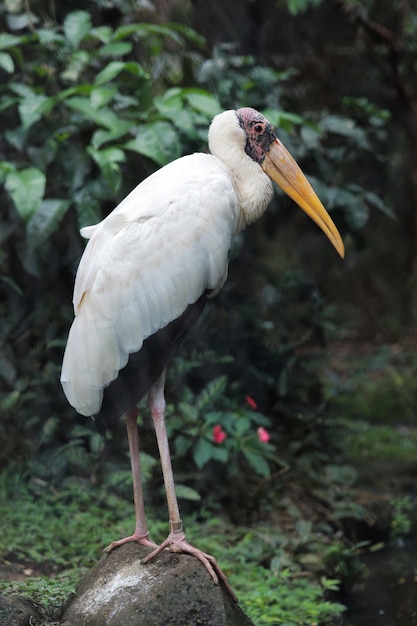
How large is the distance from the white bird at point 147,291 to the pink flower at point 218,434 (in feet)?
4.54

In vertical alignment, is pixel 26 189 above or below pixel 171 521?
above

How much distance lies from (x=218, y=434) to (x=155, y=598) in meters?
1.80

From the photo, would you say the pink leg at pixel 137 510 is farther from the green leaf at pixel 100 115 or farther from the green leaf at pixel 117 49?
the green leaf at pixel 117 49

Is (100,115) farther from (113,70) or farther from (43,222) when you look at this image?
(43,222)

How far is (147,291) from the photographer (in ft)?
11.5

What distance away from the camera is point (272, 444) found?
569 centimetres

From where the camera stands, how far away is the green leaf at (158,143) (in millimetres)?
4840

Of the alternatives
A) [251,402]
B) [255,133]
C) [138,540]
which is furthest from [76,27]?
[138,540]

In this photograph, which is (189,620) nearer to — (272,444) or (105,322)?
(105,322)

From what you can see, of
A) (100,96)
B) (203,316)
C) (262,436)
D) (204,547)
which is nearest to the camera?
(204,547)

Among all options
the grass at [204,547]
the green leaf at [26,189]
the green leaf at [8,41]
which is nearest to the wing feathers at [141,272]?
the grass at [204,547]

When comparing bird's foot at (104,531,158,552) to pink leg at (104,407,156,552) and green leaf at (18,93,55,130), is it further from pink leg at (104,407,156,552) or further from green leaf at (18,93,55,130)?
green leaf at (18,93,55,130)

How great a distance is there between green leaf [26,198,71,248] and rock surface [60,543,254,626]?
2.05 meters

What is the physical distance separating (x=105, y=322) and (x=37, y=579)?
116cm
